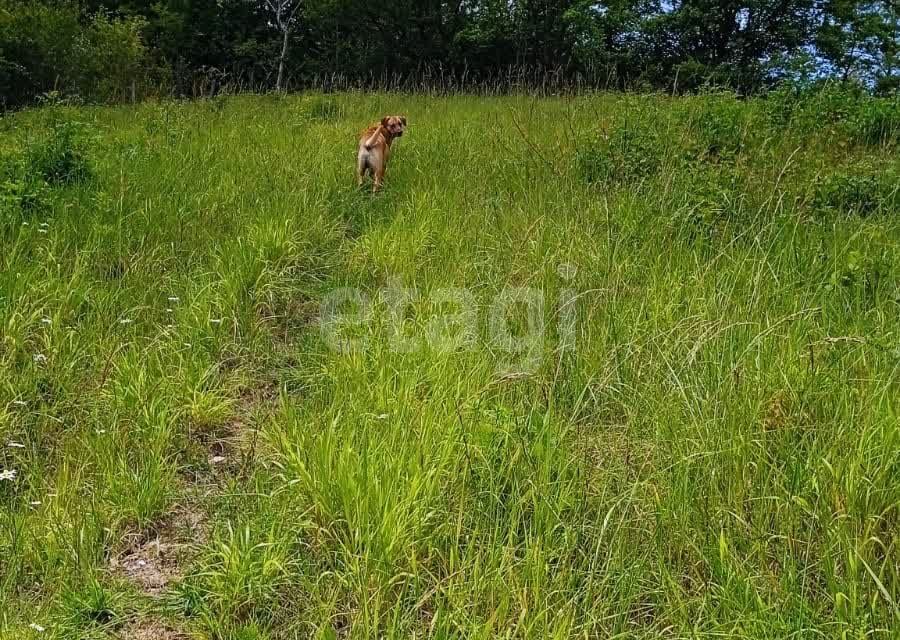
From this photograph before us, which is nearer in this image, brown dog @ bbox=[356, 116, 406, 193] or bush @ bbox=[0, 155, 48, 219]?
bush @ bbox=[0, 155, 48, 219]

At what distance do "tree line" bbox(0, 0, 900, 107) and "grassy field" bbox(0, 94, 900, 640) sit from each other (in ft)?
12.0

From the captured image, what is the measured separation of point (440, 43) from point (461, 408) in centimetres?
2249

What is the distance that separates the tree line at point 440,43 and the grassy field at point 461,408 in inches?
144

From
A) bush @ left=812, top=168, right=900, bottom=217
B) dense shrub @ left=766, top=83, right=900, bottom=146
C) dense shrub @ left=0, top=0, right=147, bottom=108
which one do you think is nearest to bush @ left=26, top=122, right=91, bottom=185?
bush @ left=812, top=168, right=900, bottom=217

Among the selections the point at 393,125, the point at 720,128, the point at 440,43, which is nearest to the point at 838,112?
the point at 720,128

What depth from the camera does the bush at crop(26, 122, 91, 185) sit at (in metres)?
4.23

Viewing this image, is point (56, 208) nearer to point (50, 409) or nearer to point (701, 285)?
point (50, 409)

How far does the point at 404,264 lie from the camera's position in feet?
11.4

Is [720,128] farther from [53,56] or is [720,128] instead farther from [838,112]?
[53,56]

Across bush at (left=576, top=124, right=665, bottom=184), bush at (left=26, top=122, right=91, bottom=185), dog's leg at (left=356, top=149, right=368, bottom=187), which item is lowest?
bush at (left=26, top=122, right=91, bottom=185)

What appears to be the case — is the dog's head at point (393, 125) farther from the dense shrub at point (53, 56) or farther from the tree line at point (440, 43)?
the dense shrub at point (53, 56)

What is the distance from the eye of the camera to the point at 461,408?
77.8 inches

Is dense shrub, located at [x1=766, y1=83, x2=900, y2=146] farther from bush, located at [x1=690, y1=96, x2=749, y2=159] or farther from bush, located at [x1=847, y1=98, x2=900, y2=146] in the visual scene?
bush, located at [x1=690, y1=96, x2=749, y2=159]

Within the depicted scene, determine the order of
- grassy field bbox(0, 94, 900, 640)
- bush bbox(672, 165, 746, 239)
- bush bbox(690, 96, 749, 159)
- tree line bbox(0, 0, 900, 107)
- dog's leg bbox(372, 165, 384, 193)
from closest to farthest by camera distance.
Result: grassy field bbox(0, 94, 900, 640)
bush bbox(672, 165, 746, 239)
bush bbox(690, 96, 749, 159)
dog's leg bbox(372, 165, 384, 193)
tree line bbox(0, 0, 900, 107)
